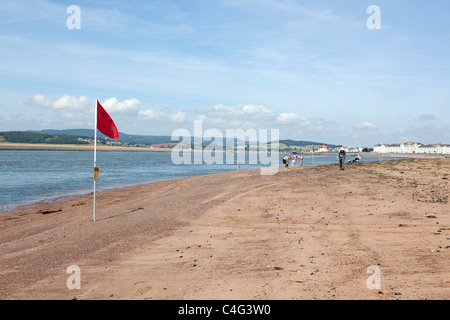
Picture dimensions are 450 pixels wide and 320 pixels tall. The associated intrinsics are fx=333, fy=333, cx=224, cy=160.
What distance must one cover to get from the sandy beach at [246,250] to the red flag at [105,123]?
3.94 meters

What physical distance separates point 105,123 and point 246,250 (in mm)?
9188

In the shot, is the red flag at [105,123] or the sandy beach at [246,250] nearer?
the sandy beach at [246,250]

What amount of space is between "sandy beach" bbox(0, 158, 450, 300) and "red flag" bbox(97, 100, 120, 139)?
3939mm

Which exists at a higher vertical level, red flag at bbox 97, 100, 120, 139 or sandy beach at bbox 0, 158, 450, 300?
red flag at bbox 97, 100, 120, 139

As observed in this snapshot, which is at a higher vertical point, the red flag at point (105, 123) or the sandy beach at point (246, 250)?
the red flag at point (105, 123)

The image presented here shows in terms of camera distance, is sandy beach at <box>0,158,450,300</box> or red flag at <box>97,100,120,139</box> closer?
sandy beach at <box>0,158,450,300</box>

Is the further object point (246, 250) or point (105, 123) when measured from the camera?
point (105, 123)

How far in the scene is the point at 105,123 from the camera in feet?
49.5

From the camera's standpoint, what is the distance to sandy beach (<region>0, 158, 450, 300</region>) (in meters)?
6.85

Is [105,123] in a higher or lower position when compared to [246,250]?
higher

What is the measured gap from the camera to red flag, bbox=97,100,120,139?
14680 millimetres

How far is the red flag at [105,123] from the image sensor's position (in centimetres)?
1468
